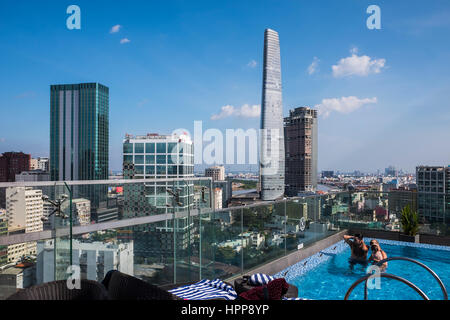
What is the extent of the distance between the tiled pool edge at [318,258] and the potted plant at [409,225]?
0.54ft

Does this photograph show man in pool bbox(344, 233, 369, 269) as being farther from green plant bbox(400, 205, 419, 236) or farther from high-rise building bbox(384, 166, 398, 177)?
high-rise building bbox(384, 166, 398, 177)

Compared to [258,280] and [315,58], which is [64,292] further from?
[315,58]

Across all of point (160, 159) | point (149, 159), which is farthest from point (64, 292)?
point (149, 159)

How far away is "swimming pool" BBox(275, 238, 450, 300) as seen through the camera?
464 centimetres

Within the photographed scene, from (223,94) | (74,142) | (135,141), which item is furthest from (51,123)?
(223,94)

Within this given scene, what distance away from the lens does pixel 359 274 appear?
6.21m

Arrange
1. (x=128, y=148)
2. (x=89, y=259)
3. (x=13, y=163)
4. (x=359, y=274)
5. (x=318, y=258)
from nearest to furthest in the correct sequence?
(x=89, y=259), (x=359, y=274), (x=318, y=258), (x=13, y=163), (x=128, y=148)

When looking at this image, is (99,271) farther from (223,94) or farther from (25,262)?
(223,94)

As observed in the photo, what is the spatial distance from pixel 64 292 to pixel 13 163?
1553 inches

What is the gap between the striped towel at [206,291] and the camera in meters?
2.65

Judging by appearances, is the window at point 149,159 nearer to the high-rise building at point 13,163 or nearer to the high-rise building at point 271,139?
the high-rise building at point 13,163

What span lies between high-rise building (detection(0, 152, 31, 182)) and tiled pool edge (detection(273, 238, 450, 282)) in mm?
34951

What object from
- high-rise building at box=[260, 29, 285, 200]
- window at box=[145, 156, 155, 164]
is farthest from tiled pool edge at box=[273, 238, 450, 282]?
high-rise building at box=[260, 29, 285, 200]

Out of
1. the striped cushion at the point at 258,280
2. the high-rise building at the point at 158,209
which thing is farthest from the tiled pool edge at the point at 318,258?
the high-rise building at the point at 158,209
